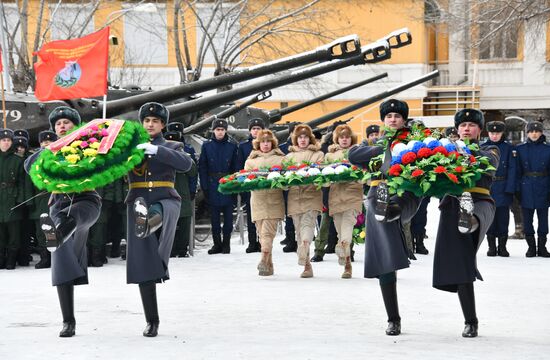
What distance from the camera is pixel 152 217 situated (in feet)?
29.9

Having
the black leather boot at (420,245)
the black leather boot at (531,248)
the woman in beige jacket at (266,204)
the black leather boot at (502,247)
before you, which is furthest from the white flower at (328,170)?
the black leather boot at (531,248)

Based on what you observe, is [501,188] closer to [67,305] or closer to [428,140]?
[428,140]

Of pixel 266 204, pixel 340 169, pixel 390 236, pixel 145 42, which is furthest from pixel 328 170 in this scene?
pixel 145 42

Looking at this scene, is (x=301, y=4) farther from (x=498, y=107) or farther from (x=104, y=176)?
(x=104, y=176)

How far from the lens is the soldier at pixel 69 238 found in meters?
9.11

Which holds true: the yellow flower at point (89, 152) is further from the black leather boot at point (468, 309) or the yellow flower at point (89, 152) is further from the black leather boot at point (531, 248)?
the black leather boot at point (531, 248)

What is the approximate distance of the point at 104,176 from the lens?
9.08 metres

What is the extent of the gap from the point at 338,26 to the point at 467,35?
11521mm

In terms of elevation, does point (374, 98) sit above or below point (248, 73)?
below

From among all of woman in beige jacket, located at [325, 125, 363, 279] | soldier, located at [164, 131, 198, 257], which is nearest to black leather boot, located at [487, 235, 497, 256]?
woman in beige jacket, located at [325, 125, 363, 279]

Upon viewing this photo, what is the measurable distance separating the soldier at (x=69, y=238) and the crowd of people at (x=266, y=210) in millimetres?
10

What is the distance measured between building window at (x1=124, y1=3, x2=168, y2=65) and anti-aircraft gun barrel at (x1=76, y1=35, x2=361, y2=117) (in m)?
22.0

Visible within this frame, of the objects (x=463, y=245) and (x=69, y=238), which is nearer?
(x=463, y=245)

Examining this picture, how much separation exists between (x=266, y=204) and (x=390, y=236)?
16.8ft
